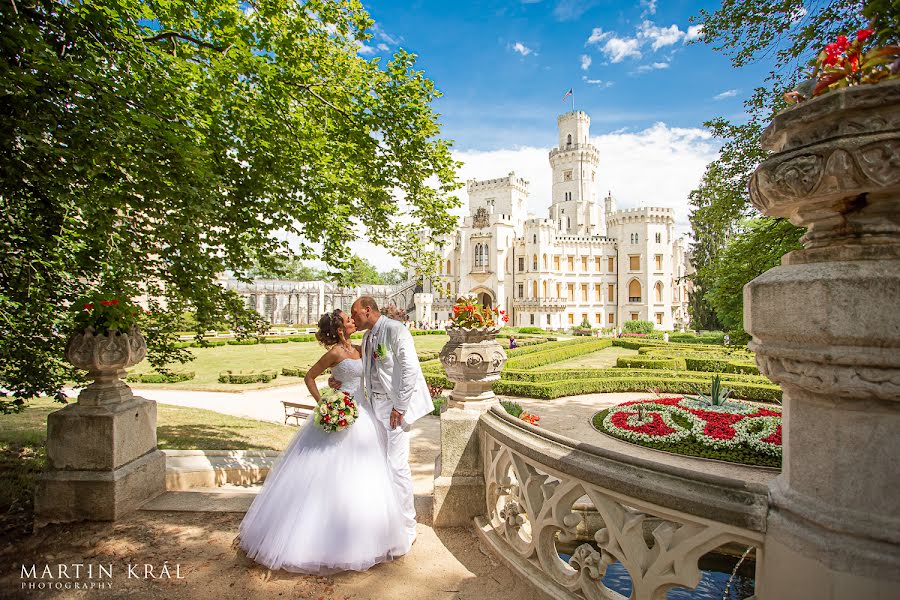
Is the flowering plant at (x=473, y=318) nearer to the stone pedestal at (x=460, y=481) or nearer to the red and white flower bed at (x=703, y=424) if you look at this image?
the stone pedestal at (x=460, y=481)

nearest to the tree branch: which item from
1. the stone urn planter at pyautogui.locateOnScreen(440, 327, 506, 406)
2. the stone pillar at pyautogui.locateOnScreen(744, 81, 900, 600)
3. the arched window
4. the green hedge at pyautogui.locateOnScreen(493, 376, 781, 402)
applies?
the stone urn planter at pyautogui.locateOnScreen(440, 327, 506, 406)

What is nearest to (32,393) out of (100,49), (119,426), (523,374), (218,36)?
(119,426)

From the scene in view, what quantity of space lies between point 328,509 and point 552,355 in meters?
18.6

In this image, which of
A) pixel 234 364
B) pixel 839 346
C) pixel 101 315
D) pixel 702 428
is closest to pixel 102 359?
pixel 101 315

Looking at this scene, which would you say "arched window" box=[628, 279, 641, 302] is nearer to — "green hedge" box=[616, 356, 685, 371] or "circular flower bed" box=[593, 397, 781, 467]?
"green hedge" box=[616, 356, 685, 371]

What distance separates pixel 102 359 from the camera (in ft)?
12.9

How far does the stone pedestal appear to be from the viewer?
3.83 meters

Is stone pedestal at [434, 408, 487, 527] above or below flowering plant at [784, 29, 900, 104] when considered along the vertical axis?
below

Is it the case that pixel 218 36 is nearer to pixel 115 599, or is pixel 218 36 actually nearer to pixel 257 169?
pixel 257 169

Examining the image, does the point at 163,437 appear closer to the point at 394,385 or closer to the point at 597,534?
the point at 394,385

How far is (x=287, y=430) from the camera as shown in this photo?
9.16m

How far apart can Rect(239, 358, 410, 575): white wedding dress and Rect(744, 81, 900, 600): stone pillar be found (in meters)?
2.56

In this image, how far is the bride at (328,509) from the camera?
3188mm

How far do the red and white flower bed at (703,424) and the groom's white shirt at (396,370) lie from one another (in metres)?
6.36
